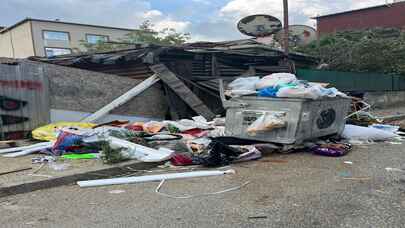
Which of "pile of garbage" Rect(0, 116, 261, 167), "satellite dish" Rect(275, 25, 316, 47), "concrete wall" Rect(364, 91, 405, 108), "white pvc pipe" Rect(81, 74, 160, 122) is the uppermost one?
"satellite dish" Rect(275, 25, 316, 47)

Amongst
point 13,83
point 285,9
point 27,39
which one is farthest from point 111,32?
point 13,83

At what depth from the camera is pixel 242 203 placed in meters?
4.07

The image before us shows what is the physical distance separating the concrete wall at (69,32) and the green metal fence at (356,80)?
31.2 meters

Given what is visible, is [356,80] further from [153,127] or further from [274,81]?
[153,127]

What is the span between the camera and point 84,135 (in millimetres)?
7020

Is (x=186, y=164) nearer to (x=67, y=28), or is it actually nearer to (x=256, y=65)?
(x=256, y=65)

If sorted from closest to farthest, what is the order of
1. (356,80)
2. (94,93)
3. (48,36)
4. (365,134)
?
(365,134)
(94,93)
(356,80)
(48,36)

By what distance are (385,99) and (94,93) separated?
12893 millimetres

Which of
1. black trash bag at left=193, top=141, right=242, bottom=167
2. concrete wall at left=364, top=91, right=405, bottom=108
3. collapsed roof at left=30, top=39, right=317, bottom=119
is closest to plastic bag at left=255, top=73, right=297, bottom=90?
black trash bag at left=193, top=141, right=242, bottom=167

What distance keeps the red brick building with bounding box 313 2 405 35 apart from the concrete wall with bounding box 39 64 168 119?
23982 millimetres

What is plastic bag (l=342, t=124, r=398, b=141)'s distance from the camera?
805 centimetres

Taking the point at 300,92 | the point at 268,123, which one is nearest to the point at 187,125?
the point at 268,123

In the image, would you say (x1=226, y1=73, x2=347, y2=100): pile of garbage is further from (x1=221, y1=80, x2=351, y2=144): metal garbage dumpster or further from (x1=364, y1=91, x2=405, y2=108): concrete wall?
(x1=364, y1=91, x2=405, y2=108): concrete wall

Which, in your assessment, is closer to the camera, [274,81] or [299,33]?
[274,81]
